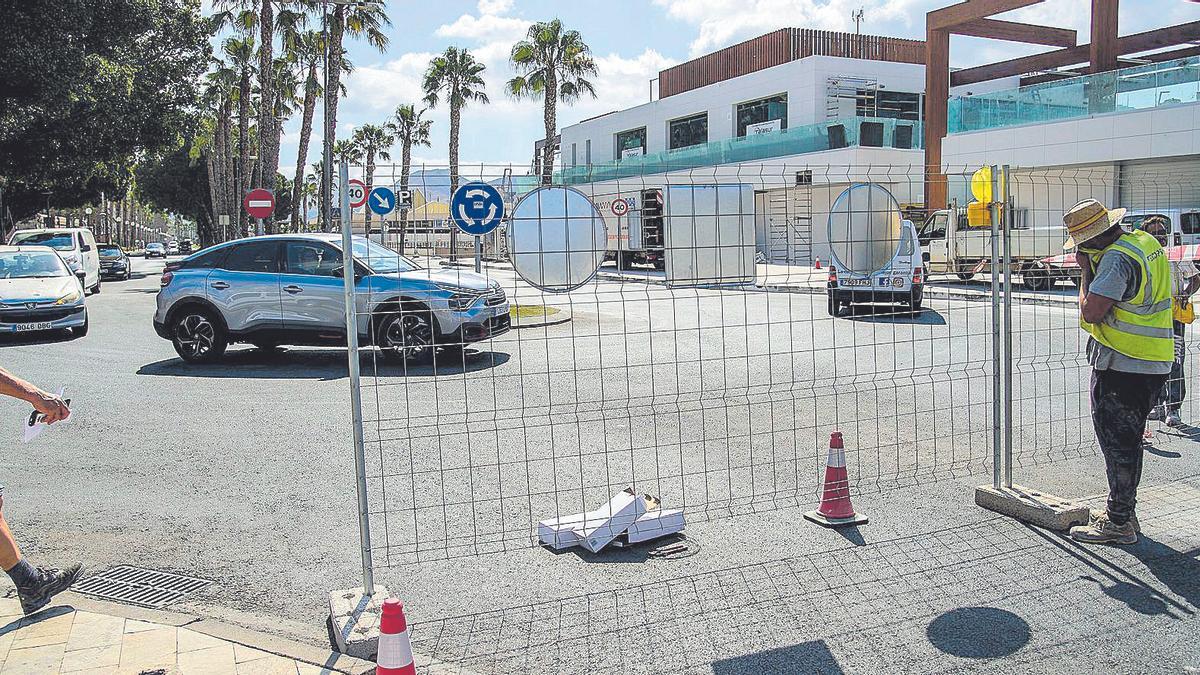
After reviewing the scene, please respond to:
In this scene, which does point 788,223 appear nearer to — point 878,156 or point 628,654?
point 628,654

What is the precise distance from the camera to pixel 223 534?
19.3 feet

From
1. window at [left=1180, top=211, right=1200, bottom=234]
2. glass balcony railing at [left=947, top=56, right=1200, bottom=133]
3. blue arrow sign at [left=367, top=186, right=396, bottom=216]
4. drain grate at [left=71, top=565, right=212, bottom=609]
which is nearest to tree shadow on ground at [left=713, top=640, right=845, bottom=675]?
blue arrow sign at [left=367, top=186, right=396, bottom=216]

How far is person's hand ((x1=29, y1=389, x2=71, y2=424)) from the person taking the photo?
446cm

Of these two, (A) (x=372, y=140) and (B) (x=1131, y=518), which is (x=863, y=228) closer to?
(B) (x=1131, y=518)

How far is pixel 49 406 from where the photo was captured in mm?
4500

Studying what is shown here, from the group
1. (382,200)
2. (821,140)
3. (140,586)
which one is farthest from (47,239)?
(382,200)

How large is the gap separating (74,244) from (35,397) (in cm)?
2706

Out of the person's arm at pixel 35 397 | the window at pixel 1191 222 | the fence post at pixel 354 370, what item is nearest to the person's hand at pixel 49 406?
the person's arm at pixel 35 397

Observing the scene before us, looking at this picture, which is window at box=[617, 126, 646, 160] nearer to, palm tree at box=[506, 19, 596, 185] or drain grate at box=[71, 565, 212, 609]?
palm tree at box=[506, 19, 596, 185]

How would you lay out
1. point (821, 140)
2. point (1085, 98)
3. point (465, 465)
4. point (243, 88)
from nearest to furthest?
1. point (465, 465)
2. point (1085, 98)
3. point (821, 140)
4. point (243, 88)

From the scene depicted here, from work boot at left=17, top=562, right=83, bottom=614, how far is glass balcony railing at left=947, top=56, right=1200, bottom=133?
2728 cm

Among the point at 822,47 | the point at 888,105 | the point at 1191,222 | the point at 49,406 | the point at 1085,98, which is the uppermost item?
the point at 822,47

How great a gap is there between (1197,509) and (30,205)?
52093mm

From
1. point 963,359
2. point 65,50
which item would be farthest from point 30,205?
point 963,359
